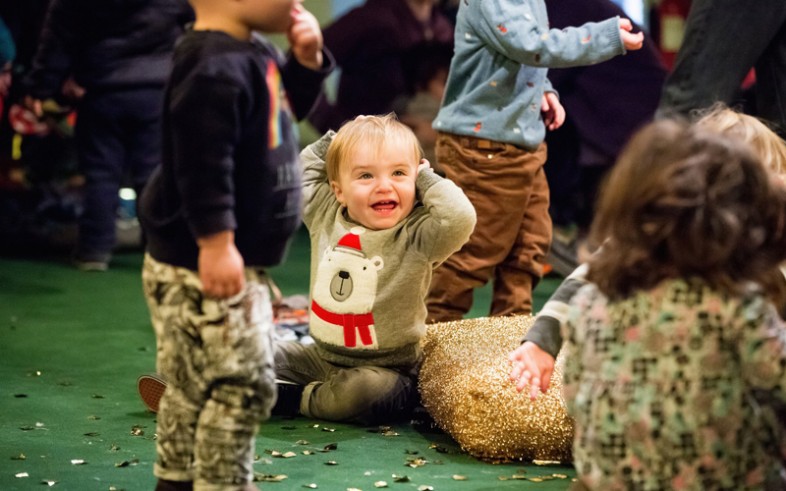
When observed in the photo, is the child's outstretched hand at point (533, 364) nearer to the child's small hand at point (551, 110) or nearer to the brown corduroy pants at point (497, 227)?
the brown corduroy pants at point (497, 227)

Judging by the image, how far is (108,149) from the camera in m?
4.79

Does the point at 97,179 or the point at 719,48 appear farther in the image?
the point at 97,179

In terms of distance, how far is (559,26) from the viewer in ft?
12.8

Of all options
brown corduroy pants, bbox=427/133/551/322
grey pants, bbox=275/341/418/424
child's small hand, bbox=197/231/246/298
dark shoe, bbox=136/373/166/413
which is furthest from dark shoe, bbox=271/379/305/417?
child's small hand, bbox=197/231/246/298

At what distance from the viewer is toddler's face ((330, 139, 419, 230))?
2.60m

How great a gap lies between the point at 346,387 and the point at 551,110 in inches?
41.0

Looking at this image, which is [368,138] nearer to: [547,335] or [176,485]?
[547,335]

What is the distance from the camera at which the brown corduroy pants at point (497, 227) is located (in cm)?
308

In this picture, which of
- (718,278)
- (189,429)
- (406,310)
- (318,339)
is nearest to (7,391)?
(318,339)

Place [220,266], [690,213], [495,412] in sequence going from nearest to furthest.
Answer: [690,213] < [220,266] < [495,412]

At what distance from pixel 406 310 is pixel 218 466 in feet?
2.95

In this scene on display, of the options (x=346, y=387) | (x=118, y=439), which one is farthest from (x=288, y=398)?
(x=118, y=439)

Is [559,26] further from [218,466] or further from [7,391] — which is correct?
[218,466]

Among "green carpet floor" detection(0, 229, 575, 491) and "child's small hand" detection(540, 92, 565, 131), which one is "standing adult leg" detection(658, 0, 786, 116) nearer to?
"child's small hand" detection(540, 92, 565, 131)
